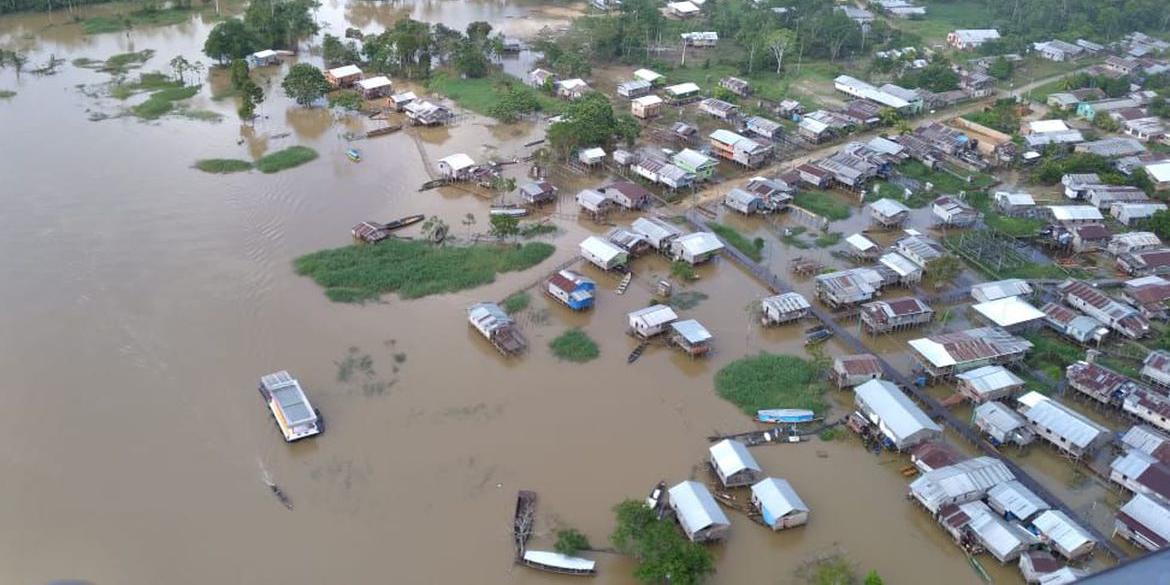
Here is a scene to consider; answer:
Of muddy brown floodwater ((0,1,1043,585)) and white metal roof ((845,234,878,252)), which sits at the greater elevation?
white metal roof ((845,234,878,252))

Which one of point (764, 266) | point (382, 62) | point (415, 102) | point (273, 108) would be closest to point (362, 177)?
point (415, 102)

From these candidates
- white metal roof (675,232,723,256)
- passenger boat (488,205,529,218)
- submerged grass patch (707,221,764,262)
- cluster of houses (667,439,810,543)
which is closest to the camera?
cluster of houses (667,439,810,543)

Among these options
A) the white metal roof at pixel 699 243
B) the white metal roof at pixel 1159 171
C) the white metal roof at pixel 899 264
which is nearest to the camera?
the white metal roof at pixel 899 264

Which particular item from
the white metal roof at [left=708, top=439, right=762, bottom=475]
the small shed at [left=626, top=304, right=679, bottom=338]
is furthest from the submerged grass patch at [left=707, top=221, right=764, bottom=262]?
the white metal roof at [left=708, top=439, right=762, bottom=475]

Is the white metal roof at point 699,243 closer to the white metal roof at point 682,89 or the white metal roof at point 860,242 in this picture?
the white metal roof at point 860,242

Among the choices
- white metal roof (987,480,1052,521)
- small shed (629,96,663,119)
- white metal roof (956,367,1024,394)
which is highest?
small shed (629,96,663,119)

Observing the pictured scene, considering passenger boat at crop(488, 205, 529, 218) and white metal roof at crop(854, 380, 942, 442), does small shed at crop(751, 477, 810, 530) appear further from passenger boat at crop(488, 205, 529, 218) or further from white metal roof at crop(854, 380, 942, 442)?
passenger boat at crop(488, 205, 529, 218)

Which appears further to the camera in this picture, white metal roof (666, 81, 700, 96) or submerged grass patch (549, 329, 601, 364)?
white metal roof (666, 81, 700, 96)

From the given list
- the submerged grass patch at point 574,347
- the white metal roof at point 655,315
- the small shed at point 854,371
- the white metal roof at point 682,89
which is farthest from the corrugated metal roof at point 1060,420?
the white metal roof at point 682,89
